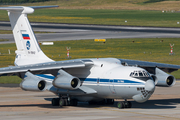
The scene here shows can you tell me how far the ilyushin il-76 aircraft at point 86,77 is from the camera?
2383 centimetres

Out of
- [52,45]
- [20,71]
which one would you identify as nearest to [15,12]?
[20,71]

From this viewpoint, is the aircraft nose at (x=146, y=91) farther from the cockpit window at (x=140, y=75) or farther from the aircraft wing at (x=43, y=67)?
the aircraft wing at (x=43, y=67)

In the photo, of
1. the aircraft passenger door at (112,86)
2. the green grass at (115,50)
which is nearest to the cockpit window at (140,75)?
the aircraft passenger door at (112,86)

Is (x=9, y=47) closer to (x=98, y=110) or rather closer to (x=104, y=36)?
(x=104, y=36)

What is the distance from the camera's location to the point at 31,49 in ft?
94.3

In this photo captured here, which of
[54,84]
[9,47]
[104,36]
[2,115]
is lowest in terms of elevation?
[2,115]

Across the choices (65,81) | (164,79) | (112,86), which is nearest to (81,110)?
(65,81)

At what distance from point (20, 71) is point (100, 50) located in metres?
36.6

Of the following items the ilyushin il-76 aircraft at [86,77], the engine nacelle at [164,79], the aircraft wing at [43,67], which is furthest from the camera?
the engine nacelle at [164,79]

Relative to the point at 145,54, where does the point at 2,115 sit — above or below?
below

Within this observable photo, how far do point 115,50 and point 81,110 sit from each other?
36601 mm

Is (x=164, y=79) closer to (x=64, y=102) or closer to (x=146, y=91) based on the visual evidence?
(x=146, y=91)

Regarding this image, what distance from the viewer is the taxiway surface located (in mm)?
22047

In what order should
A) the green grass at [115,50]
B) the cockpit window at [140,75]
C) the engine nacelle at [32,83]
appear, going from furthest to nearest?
the green grass at [115,50]
the engine nacelle at [32,83]
the cockpit window at [140,75]
